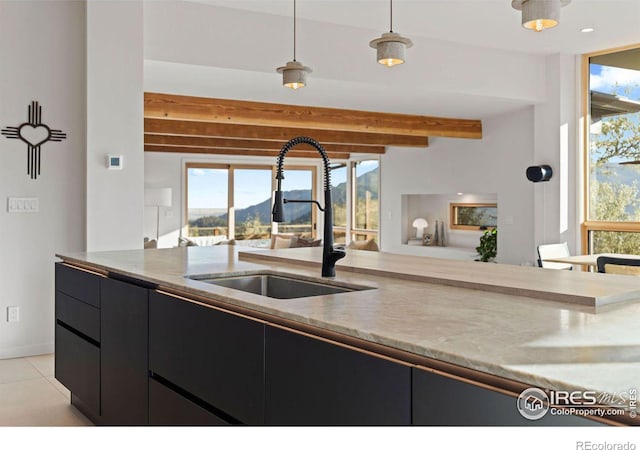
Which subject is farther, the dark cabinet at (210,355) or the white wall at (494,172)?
the white wall at (494,172)

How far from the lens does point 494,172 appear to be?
8070 mm

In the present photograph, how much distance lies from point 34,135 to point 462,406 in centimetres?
420

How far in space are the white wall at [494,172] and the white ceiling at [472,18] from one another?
1421mm

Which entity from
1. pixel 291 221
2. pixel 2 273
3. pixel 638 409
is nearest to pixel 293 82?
pixel 2 273

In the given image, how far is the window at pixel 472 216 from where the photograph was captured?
893 centimetres

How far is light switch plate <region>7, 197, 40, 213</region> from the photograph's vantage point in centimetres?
438

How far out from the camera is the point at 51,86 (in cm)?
450

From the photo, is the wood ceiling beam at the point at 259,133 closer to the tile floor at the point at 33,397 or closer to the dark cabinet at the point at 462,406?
the tile floor at the point at 33,397

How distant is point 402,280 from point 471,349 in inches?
40.9

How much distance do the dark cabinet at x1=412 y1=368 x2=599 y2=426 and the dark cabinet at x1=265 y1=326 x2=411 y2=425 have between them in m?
0.04

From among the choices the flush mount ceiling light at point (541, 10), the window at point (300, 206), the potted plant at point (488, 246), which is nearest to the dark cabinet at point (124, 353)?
the flush mount ceiling light at point (541, 10)

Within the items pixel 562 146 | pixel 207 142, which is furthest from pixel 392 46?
pixel 207 142

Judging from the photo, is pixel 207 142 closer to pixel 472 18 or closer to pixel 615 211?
pixel 472 18

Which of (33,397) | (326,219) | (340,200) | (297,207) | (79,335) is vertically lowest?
(33,397)
